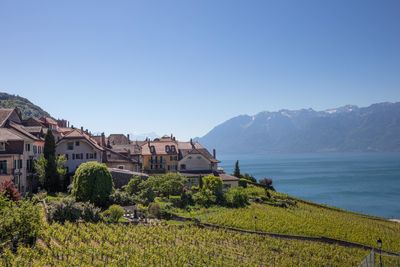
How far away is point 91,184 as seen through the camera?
40969 mm

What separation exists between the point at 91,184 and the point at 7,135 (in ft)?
40.8

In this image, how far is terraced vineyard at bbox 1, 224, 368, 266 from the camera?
78.1 ft

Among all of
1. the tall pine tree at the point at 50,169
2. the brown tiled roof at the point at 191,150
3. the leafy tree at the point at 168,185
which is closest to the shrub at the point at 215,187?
the leafy tree at the point at 168,185

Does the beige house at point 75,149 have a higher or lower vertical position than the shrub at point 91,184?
higher

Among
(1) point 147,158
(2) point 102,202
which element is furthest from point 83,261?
(1) point 147,158

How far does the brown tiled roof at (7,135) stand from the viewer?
44.5 m

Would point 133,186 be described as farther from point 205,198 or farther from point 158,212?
point 205,198

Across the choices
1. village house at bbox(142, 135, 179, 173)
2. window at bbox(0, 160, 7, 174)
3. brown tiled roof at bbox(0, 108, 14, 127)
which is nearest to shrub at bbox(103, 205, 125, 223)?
window at bbox(0, 160, 7, 174)

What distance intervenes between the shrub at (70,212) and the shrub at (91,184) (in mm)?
5765

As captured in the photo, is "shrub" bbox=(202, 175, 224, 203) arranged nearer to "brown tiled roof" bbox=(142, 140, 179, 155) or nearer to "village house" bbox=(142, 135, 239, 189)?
"village house" bbox=(142, 135, 239, 189)

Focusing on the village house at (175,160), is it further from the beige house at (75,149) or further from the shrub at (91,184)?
the shrub at (91,184)

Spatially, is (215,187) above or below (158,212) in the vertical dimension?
above

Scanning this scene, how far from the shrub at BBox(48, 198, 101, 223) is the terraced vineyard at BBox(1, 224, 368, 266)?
6.15 feet

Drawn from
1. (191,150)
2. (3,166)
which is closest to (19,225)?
(3,166)
